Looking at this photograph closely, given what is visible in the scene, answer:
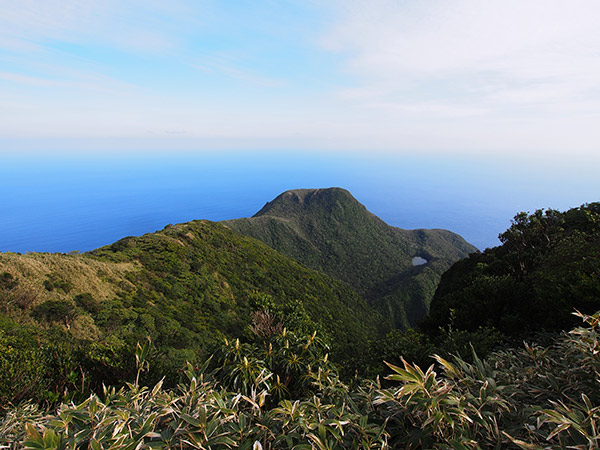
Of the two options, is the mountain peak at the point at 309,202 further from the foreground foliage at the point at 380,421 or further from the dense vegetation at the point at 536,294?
the foreground foliage at the point at 380,421

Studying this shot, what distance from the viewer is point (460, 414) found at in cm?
289

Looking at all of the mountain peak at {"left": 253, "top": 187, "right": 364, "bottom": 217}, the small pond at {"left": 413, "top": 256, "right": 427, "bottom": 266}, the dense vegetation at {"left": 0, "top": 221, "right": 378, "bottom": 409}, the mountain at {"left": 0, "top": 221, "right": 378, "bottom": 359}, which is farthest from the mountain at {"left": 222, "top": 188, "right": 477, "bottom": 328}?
the dense vegetation at {"left": 0, "top": 221, "right": 378, "bottom": 409}

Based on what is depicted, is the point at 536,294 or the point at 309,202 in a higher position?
the point at 536,294

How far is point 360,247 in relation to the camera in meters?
87.9

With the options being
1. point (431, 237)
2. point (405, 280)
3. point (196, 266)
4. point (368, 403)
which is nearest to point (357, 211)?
point (431, 237)

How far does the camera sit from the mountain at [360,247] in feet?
204

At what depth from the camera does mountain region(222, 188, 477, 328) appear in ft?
204

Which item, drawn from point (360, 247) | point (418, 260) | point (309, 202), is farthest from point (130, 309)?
point (309, 202)

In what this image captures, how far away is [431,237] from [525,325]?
95.5m

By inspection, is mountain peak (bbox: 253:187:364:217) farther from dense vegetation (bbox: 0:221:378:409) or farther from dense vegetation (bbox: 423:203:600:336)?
dense vegetation (bbox: 423:203:600:336)

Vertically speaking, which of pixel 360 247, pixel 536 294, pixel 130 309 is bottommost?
pixel 360 247

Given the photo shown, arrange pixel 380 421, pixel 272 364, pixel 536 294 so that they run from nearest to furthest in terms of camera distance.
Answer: pixel 380 421 < pixel 272 364 < pixel 536 294

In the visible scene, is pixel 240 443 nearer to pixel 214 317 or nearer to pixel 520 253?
pixel 214 317

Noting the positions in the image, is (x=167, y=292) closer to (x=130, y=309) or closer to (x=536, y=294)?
(x=130, y=309)
